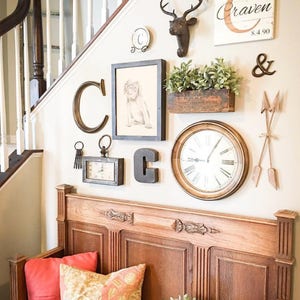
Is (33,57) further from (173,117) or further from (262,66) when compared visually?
(262,66)

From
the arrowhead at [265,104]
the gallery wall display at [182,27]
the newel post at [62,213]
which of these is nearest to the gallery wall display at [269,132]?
the arrowhead at [265,104]

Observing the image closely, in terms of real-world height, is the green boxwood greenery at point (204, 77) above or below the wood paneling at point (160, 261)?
above

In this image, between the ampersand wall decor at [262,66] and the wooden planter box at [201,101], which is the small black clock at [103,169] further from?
the ampersand wall decor at [262,66]

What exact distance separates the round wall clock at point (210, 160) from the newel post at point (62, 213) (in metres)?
0.76

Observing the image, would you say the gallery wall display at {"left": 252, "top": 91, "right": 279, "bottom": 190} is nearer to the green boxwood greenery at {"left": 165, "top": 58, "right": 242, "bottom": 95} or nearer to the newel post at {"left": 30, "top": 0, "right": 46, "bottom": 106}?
the green boxwood greenery at {"left": 165, "top": 58, "right": 242, "bottom": 95}

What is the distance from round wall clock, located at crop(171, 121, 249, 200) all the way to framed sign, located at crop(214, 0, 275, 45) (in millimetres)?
415

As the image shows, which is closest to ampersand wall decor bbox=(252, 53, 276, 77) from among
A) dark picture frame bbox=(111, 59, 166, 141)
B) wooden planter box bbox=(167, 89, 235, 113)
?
wooden planter box bbox=(167, 89, 235, 113)

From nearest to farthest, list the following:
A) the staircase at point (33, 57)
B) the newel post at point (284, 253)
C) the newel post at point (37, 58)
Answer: the newel post at point (284, 253)
the staircase at point (33, 57)
the newel post at point (37, 58)

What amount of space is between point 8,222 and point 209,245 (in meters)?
1.24

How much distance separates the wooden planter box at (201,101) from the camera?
1572 millimetres

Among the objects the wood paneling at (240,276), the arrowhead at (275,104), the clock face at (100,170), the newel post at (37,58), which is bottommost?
the wood paneling at (240,276)

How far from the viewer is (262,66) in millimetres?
1559

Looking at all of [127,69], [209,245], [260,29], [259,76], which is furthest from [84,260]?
[260,29]

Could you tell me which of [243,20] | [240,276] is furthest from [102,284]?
[243,20]
